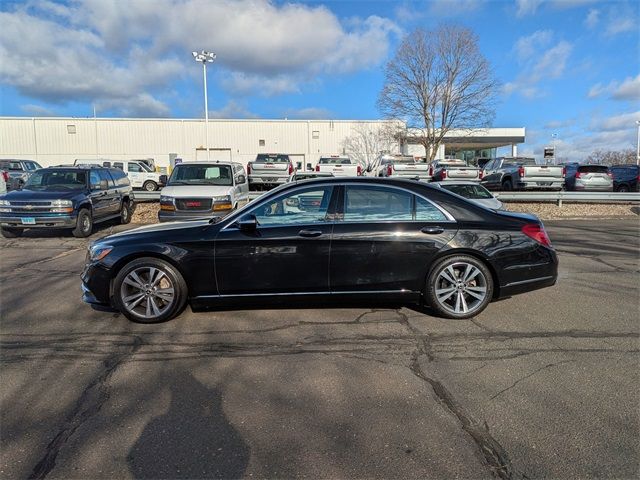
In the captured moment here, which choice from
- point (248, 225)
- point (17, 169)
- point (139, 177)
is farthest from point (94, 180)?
point (17, 169)

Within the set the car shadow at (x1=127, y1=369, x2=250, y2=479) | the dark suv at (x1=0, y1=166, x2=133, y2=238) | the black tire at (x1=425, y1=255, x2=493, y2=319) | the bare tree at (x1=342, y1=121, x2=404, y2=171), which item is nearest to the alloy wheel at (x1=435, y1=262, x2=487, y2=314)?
the black tire at (x1=425, y1=255, x2=493, y2=319)

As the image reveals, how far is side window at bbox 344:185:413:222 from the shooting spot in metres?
4.97

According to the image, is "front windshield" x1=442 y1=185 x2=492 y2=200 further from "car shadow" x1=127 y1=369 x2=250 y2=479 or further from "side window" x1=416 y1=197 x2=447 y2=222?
"car shadow" x1=127 y1=369 x2=250 y2=479

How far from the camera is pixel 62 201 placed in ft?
35.9

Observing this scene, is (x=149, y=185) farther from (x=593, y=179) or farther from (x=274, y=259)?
(x=274, y=259)

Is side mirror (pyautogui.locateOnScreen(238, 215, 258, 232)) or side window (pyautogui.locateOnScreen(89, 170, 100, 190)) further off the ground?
side window (pyautogui.locateOnScreen(89, 170, 100, 190))

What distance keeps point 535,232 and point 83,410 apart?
4778 millimetres

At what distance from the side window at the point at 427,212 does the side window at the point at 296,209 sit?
101 cm

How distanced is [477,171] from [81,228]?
1400 cm

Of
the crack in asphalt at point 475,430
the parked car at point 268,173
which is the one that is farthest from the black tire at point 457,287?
the parked car at point 268,173

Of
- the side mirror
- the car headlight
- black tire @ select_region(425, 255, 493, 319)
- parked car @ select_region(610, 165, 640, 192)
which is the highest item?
parked car @ select_region(610, 165, 640, 192)

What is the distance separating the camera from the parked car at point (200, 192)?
1043 cm

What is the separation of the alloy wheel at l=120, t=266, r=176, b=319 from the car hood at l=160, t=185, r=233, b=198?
19.1 feet

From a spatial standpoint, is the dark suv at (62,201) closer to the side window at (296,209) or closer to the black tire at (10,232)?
the black tire at (10,232)
